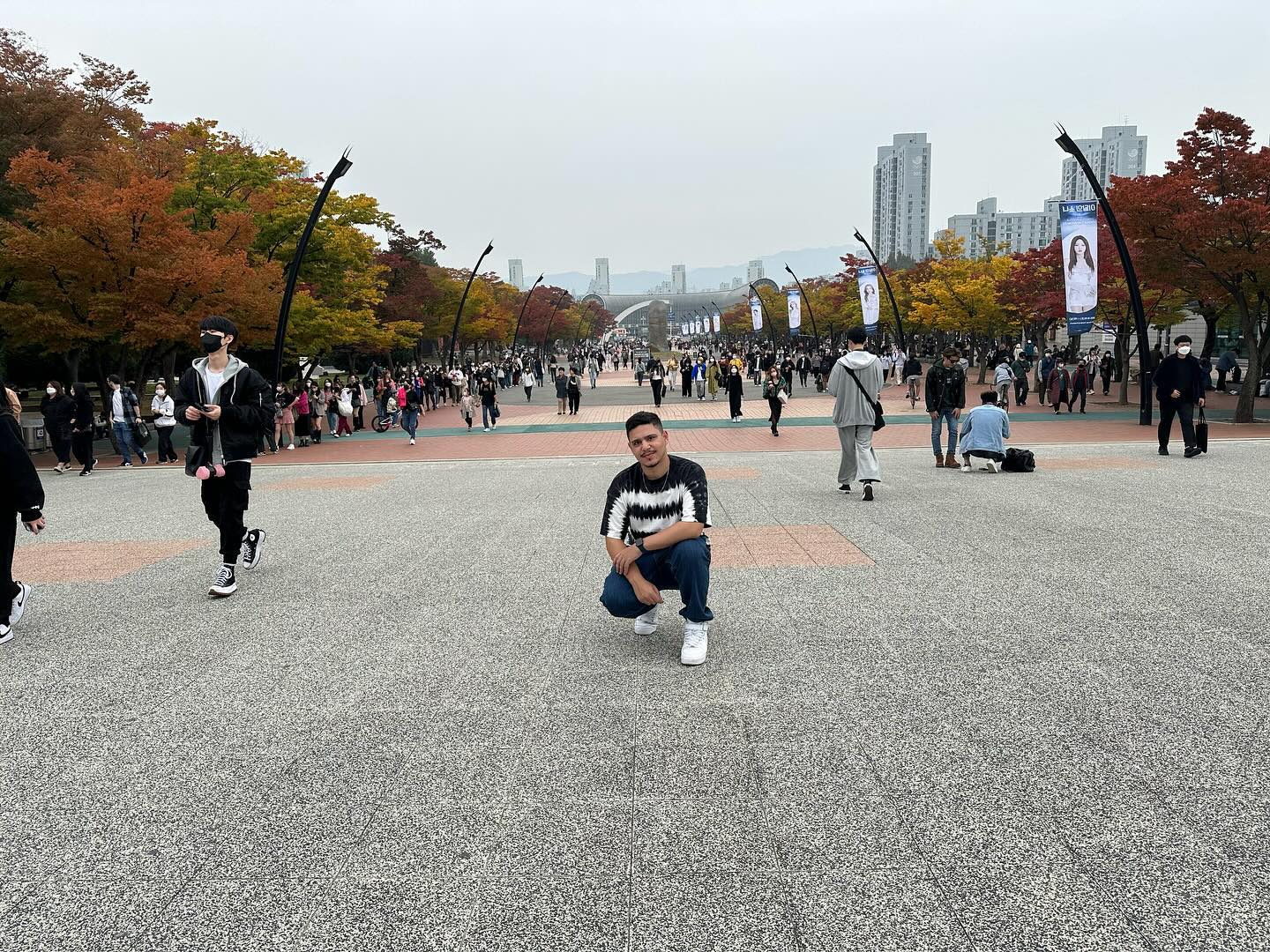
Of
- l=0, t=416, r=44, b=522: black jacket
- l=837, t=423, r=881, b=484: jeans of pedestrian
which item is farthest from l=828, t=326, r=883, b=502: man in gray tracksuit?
l=0, t=416, r=44, b=522: black jacket

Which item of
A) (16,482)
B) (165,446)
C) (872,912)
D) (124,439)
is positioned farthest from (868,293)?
(872,912)

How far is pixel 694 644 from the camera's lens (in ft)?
14.6

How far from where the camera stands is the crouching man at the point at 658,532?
436 centimetres

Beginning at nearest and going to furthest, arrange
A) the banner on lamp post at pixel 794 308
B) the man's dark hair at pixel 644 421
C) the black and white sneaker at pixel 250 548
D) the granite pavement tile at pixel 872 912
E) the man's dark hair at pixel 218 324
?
the granite pavement tile at pixel 872 912, the man's dark hair at pixel 644 421, the man's dark hair at pixel 218 324, the black and white sneaker at pixel 250 548, the banner on lamp post at pixel 794 308

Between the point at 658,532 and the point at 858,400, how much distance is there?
5.35 metres

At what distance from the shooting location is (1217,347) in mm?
43656

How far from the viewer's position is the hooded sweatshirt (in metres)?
9.21

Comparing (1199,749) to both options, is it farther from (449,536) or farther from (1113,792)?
(449,536)

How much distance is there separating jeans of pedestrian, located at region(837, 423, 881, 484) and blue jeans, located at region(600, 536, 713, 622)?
5.19 metres

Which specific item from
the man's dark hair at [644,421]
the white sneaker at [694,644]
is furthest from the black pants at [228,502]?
the white sneaker at [694,644]

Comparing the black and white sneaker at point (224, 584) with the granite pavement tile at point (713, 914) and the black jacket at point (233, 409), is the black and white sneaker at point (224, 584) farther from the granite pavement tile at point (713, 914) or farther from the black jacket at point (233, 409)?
the granite pavement tile at point (713, 914)

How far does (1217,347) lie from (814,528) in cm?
4423

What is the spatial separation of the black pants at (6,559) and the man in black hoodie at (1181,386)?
39.6 ft

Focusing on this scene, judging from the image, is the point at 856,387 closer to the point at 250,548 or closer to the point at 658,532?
the point at 658,532
